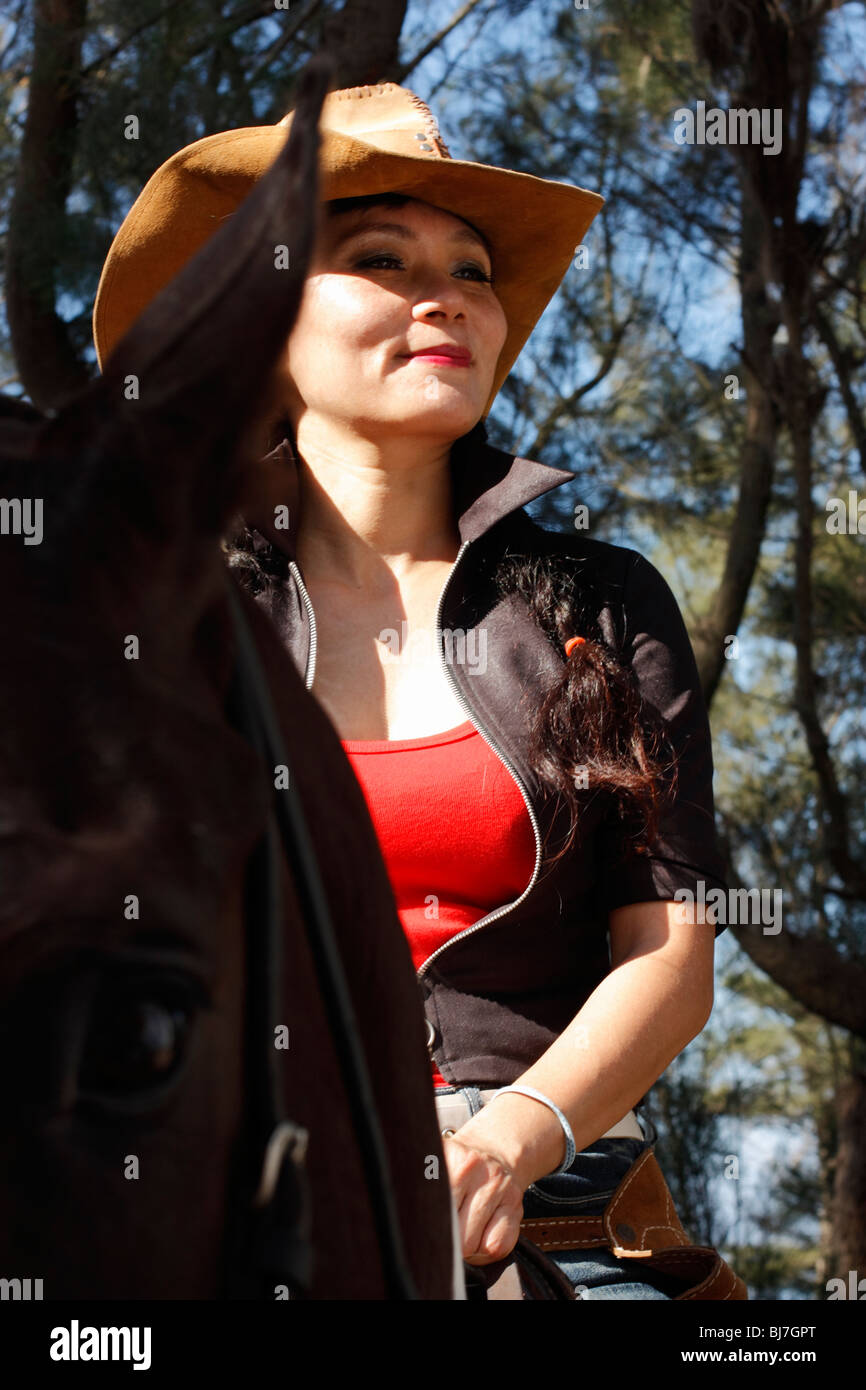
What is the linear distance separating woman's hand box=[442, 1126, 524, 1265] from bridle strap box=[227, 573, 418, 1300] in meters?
0.50

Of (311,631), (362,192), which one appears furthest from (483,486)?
(362,192)

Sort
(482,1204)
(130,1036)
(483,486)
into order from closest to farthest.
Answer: (130,1036) < (482,1204) < (483,486)

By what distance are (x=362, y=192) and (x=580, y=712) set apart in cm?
79

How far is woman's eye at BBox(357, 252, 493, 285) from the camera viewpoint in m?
2.05

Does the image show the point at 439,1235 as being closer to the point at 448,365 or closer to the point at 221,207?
the point at 448,365

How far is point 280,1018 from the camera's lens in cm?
77

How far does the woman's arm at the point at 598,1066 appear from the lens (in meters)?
1.39

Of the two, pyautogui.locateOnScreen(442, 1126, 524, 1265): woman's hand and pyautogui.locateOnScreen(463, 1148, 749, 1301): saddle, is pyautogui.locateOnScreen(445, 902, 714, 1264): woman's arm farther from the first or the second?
pyautogui.locateOnScreen(463, 1148, 749, 1301): saddle

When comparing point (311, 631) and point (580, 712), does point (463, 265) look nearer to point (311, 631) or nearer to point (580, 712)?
point (311, 631)

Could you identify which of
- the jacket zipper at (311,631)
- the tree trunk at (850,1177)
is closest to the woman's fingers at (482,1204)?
the jacket zipper at (311,631)

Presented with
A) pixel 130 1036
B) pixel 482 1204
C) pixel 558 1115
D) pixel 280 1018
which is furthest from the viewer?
pixel 558 1115

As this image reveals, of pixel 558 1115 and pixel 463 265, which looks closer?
pixel 558 1115

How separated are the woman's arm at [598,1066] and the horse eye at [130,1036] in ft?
2.47

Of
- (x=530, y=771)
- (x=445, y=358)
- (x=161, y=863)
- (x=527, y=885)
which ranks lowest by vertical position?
(x=161, y=863)
